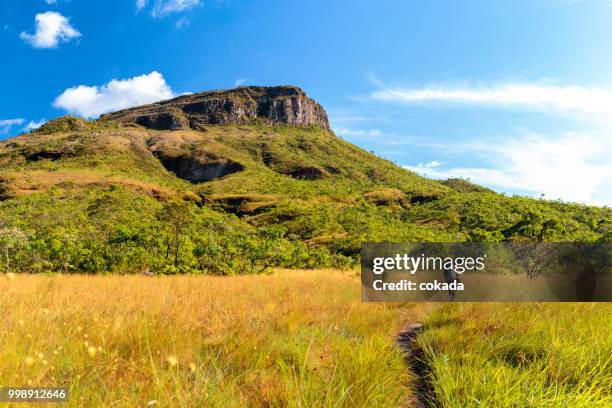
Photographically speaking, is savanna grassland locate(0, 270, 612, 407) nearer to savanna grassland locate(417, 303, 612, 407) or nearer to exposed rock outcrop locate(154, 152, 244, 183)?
savanna grassland locate(417, 303, 612, 407)

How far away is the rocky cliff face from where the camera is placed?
539 ft

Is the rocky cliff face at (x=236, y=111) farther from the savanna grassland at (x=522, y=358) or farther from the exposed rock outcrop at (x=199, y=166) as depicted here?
the savanna grassland at (x=522, y=358)

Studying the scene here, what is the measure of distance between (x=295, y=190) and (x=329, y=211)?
20746 mm

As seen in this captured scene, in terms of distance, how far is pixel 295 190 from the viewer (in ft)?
305

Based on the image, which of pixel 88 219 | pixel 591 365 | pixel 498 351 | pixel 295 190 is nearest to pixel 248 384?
pixel 498 351

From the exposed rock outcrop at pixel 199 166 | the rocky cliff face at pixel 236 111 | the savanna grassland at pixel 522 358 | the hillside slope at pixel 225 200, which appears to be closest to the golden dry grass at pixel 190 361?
the savanna grassland at pixel 522 358

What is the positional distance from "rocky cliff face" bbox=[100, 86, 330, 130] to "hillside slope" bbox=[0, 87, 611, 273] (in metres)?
0.68

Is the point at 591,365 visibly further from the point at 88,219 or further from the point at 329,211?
the point at 329,211

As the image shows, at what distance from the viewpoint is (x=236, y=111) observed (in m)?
170

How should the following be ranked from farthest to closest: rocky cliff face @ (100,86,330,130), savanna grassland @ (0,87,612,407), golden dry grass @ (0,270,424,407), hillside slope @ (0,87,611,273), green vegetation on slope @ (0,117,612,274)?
1. rocky cliff face @ (100,86,330,130)
2. hillside slope @ (0,87,611,273)
3. green vegetation on slope @ (0,117,612,274)
4. savanna grassland @ (0,87,612,407)
5. golden dry grass @ (0,270,424,407)

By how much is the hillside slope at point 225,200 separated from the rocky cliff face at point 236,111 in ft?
2.22

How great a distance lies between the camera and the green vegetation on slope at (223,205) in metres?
21.5

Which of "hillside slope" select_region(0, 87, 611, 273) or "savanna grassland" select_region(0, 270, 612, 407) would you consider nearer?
"savanna grassland" select_region(0, 270, 612, 407)

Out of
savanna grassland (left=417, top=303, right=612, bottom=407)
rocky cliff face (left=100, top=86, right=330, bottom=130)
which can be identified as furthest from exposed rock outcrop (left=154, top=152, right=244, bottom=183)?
savanna grassland (left=417, top=303, right=612, bottom=407)
